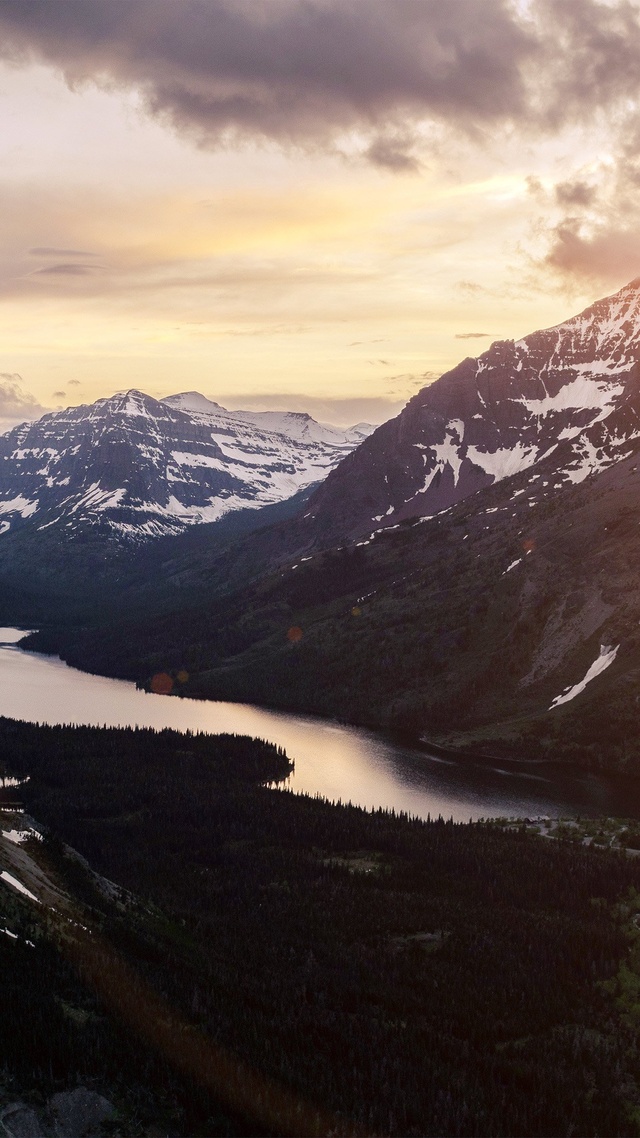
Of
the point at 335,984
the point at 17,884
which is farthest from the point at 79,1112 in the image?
the point at 335,984

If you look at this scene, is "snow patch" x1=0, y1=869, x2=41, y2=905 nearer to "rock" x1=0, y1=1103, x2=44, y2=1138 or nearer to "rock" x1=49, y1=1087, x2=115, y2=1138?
"rock" x1=49, y1=1087, x2=115, y2=1138

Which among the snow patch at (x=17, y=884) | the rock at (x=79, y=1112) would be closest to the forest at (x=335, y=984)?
the rock at (x=79, y=1112)

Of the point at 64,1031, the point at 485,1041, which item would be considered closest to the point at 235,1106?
the point at 64,1031

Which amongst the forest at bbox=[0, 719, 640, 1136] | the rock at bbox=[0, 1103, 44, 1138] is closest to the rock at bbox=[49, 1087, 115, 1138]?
the forest at bbox=[0, 719, 640, 1136]

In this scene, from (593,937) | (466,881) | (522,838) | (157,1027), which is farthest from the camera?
(522,838)

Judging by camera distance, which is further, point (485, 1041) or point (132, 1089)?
point (485, 1041)

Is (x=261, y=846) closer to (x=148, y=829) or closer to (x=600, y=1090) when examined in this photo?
(x=148, y=829)
